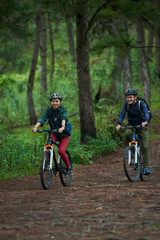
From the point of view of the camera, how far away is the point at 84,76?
1489 centimetres

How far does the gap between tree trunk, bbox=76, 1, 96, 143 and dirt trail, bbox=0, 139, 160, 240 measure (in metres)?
5.54

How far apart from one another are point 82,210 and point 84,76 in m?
9.55

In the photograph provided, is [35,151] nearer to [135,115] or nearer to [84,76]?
[84,76]

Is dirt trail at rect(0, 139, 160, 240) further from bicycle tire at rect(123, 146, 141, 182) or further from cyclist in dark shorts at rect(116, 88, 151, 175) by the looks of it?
cyclist in dark shorts at rect(116, 88, 151, 175)

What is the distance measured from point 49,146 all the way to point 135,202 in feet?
7.88

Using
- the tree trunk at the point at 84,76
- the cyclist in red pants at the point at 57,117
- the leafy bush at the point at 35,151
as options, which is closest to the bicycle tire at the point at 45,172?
the cyclist in red pants at the point at 57,117

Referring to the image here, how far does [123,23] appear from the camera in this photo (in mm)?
22609

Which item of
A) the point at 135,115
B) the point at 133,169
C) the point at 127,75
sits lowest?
the point at 133,169

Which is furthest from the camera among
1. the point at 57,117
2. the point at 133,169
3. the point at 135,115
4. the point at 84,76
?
the point at 84,76

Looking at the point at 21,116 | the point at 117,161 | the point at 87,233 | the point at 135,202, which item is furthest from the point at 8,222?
the point at 21,116

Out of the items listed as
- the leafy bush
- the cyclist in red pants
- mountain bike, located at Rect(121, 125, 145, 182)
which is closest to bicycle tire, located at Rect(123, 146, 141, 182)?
mountain bike, located at Rect(121, 125, 145, 182)

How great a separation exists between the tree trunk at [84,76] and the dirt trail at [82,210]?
5.54 m

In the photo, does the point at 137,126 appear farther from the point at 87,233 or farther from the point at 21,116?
the point at 21,116

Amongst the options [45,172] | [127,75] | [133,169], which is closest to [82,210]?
[45,172]
